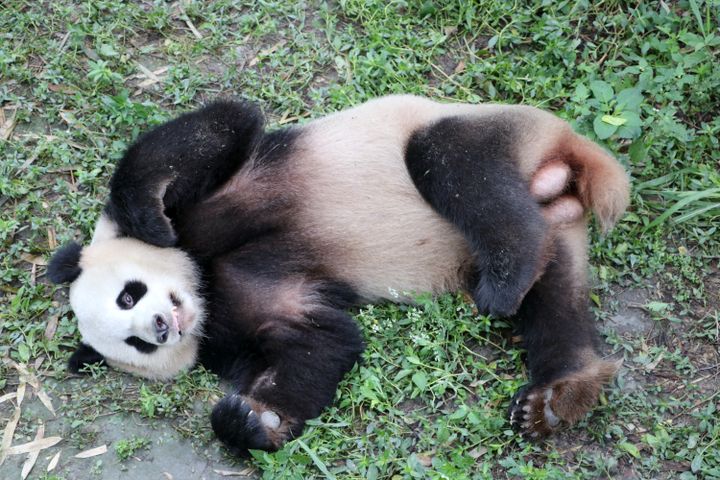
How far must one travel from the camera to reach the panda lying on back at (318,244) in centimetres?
507

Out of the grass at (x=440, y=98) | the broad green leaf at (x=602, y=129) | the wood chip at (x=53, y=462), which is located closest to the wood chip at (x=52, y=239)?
the grass at (x=440, y=98)

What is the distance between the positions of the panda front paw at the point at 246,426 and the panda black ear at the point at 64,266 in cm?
127

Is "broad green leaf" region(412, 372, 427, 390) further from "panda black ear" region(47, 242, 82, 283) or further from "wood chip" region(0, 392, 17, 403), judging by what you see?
"wood chip" region(0, 392, 17, 403)

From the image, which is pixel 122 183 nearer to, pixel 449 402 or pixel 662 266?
pixel 449 402

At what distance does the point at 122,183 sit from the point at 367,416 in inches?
80.9

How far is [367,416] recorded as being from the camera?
501 cm

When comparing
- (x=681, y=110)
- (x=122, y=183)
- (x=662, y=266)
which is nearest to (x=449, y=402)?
(x=662, y=266)

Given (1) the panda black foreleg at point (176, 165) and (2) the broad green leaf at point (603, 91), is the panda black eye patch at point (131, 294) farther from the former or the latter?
(2) the broad green leaf at point (603, 91)

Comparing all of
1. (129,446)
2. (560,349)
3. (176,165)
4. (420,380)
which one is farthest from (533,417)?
(176,165)

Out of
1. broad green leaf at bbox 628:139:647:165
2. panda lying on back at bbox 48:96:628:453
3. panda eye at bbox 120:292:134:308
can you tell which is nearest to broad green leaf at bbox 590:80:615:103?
broad green leaf at bbox 628:139:647:165

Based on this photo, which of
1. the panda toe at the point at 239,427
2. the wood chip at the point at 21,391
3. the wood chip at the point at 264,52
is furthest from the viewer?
the wood chip at the point at 264,52

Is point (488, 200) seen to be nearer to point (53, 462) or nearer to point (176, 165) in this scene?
point (176, 165)

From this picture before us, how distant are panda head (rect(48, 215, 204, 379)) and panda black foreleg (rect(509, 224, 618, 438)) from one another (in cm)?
205

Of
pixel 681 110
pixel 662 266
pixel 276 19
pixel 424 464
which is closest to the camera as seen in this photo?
pixel 424 464
